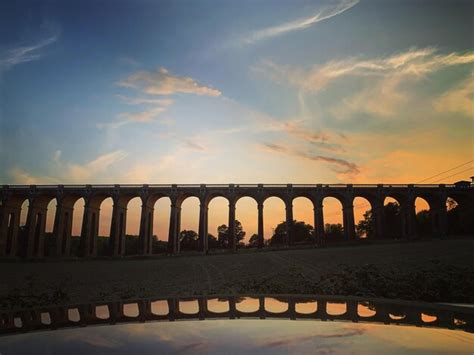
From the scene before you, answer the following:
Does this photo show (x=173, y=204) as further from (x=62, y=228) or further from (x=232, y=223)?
(x=62, y=228)

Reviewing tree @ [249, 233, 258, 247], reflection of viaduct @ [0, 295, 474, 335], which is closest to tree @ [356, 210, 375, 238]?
tree @ [249, 233, 258, 247]

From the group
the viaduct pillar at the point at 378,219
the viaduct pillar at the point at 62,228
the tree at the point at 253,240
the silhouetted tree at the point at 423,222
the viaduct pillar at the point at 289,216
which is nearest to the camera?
the viaduct pillar at the point at 378,219

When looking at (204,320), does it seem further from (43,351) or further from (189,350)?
(43,351)

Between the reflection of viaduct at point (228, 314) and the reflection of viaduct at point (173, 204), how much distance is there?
149ft

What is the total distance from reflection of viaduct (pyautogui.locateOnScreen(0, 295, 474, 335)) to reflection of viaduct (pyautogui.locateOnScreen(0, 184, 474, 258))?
45.6m

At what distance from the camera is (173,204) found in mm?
51719

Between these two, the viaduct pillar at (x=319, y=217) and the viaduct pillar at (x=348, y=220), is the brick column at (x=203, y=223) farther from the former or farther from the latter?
the viaduct pillar at (x=348, y=220)

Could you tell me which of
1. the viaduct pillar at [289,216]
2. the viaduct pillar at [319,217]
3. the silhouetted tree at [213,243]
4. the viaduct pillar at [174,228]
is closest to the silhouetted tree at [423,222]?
the viaduct pillar at [319,217]

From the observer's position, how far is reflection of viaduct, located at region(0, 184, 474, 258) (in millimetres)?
51344

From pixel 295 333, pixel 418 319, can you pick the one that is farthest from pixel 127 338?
pixel 418 319

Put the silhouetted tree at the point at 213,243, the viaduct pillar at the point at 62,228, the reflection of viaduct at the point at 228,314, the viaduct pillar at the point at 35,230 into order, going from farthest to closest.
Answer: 1. the silhouetted tree at the point at 213,243
2. the viaduct pillar at the point at 35,230
3. the viaduct pillar at the point at 62,228
4. the reflection of viaduct at the point at 228,314

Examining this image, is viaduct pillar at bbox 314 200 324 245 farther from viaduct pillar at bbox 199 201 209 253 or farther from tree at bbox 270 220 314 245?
tree at bbox 270 220 314 245

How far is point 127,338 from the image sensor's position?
120 inches

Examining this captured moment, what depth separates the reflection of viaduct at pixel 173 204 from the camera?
5134 cm
